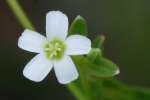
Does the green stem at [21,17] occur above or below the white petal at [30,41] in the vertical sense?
above

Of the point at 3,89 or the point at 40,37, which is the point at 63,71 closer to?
the point at 40,37

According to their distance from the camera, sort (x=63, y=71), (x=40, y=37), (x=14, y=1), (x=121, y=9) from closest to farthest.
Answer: (x=63, y=71), (x=40, y=37), (x=14, y=1), (x=121, y=9)

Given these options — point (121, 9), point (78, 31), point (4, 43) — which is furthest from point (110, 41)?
point (78, 31)

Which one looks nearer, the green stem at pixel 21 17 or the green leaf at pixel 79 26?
the green leaf at pixel 79 26

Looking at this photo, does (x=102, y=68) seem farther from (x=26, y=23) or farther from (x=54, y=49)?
(x=26, y=23)

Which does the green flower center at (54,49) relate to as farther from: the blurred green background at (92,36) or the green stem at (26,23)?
the blurred green background at (92,36)

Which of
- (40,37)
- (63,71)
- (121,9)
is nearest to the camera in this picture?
(63,71)

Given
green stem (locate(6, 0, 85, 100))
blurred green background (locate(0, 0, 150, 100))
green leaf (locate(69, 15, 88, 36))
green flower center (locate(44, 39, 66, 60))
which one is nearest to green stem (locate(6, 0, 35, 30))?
green stem (locate(6, 0, 85, 100))

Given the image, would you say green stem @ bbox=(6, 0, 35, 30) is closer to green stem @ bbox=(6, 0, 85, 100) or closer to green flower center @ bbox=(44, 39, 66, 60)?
green stem @ bbox=(6, 0, 85, 100)

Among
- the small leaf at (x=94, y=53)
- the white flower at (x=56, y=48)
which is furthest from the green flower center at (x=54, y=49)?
the small leaf at (x=94, y=53)
